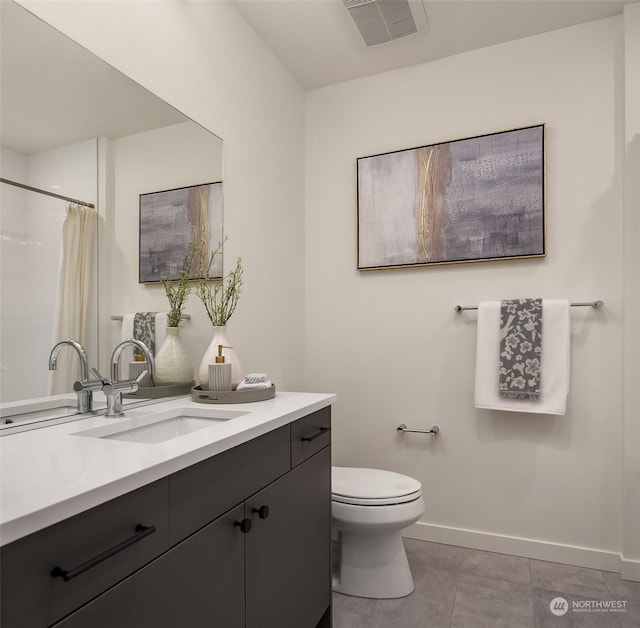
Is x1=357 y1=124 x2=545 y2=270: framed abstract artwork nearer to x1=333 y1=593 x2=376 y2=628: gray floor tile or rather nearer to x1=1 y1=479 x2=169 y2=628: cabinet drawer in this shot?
x1=333 y1=593 x2=376 y2=628: gray floor tile

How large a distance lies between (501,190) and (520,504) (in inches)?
59.3

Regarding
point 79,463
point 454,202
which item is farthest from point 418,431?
point 79,463

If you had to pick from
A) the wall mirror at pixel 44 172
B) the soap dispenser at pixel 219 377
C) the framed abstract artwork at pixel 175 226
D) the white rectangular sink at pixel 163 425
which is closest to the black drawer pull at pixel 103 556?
the white rectangular sink at pixel 163 425

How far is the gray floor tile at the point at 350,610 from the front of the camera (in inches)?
71.0

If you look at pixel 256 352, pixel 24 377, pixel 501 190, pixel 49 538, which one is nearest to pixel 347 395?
pixel 256 352

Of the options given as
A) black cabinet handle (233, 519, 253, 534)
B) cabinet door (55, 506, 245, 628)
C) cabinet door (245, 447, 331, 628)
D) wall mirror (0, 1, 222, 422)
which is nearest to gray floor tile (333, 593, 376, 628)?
cabinet door (245, 447, 331, 628)

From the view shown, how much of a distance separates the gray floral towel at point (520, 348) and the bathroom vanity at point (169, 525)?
1049 mm

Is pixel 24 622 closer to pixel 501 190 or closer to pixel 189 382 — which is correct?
pixel 189 382

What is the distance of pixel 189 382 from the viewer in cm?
186

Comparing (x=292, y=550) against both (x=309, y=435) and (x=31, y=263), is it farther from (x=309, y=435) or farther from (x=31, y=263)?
(x=31, y=263)

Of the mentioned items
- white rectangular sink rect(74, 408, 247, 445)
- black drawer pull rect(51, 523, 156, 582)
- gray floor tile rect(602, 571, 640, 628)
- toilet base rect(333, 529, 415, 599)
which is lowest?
gray floor tile rect(602, 571, 640, 628)

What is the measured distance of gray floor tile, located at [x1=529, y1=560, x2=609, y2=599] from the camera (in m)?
2.00

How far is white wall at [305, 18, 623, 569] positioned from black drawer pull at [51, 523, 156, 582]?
→ 6.08ft

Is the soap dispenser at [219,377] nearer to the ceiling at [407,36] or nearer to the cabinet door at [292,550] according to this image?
the cabinet door at [292,550]
